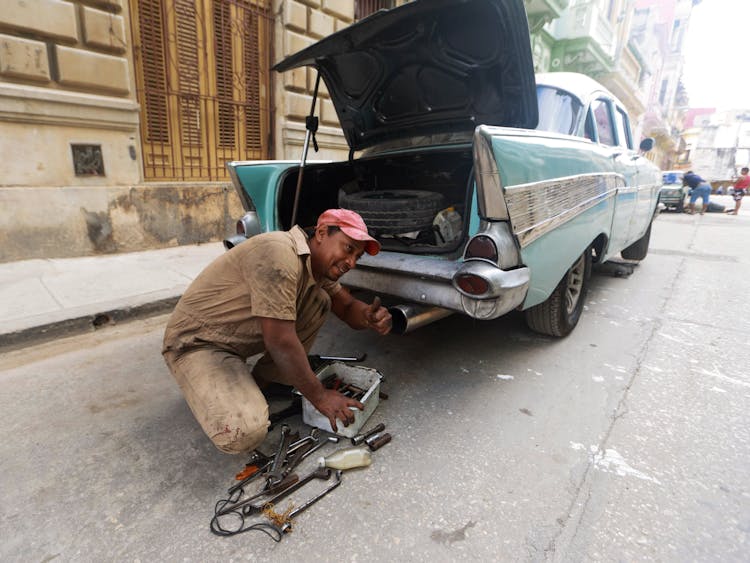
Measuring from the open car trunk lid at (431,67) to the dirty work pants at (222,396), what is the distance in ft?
6.82

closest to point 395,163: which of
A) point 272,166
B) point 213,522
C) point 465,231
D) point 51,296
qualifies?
point 272,166

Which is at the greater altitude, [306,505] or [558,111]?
[558,111]

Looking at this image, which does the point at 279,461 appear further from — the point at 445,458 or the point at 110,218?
the point at 110,218

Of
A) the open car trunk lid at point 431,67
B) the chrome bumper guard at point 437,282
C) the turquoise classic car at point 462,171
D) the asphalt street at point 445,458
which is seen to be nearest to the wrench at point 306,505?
the asphalt street at point 445,458

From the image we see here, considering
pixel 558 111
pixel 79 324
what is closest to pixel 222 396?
pixel 79 324

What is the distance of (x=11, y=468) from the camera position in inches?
70.3

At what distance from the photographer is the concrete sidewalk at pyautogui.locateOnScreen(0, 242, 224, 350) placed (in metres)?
3.13

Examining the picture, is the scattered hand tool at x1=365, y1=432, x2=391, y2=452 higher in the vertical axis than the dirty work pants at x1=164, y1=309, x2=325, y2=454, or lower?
lower

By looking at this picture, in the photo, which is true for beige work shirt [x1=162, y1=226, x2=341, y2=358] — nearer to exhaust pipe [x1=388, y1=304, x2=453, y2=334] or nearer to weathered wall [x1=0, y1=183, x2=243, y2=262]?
exhaust pipe [x1=388, y1=304, x2=453, y2=334]

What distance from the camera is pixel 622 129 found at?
13.5 ft

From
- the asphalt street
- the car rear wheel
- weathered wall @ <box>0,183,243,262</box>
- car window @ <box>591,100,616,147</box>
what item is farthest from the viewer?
weathered wall @ <box>0,183,243,262</box>

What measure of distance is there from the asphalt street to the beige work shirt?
49 centimetres

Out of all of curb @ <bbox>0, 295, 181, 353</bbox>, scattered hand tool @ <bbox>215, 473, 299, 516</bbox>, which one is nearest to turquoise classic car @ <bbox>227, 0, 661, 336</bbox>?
scattered hand tool @ <bbox>215, 473, 299, 516</bbox>

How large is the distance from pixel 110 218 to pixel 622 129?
5.62m
